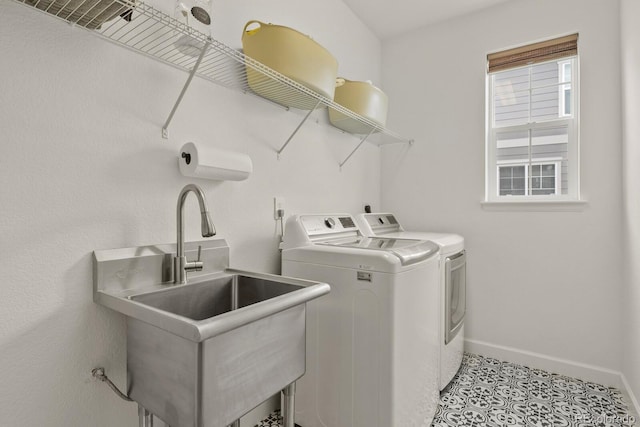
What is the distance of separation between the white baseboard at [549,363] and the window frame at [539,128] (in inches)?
44.7

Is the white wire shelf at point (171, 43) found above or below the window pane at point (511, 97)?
below

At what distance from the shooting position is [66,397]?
1.07 metres

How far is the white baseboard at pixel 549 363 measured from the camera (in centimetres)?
221

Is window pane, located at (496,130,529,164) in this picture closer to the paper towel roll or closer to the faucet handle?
the paper towel roll

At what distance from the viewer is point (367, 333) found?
1.52 m

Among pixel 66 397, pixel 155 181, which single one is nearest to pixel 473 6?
pixel 155 181

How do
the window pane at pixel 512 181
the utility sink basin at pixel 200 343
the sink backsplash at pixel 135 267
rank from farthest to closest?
the window pane at pixel 512 181, the sink backsplash at pixel 135 267, the utility sink basin at pixel 200 343

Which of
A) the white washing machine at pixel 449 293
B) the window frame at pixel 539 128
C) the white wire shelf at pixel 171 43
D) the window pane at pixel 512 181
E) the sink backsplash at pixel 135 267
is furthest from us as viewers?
the window pane at pixel 512 181

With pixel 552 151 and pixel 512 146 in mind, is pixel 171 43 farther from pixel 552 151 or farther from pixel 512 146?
pixel 552 151

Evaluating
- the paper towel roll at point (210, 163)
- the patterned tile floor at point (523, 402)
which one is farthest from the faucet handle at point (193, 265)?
the patterned tile floor at point (523, 402)

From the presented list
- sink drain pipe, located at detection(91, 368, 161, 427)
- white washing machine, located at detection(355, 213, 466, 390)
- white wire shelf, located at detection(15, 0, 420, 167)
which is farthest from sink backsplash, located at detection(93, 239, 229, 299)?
white washing machine, located at detection(355, 213, 466, 390)

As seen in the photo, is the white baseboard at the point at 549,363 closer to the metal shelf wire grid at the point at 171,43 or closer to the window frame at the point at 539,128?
the window frame at the point at 539,128

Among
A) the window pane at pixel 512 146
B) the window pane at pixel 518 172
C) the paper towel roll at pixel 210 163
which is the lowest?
the paper towel roll at pixel 210 163

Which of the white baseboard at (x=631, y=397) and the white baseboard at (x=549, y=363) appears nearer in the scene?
the white baseboard at (x=631, y=397)
